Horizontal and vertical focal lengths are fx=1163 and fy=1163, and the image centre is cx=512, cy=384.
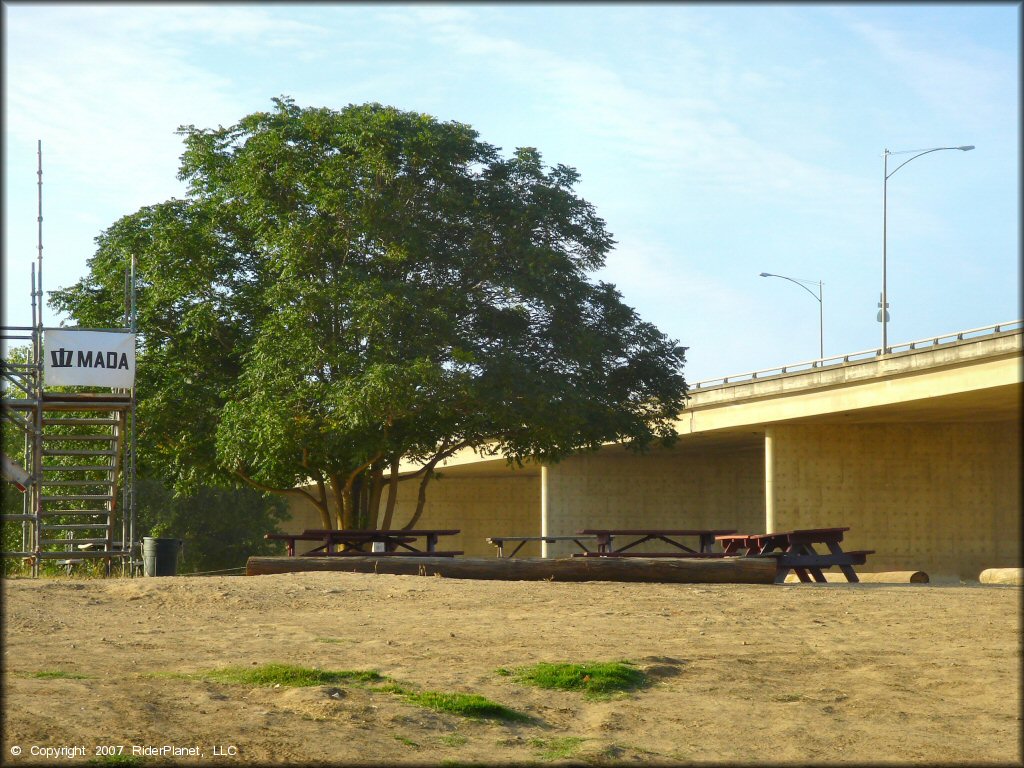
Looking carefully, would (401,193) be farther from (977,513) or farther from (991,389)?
(977,513)

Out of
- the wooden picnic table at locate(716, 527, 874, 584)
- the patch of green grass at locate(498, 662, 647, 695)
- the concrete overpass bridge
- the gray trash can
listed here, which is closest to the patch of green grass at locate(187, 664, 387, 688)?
the patch of green grass at locate(498, 662, 647, 695)

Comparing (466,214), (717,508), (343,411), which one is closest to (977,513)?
(717,508)

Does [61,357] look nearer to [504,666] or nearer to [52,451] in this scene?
[52,451]

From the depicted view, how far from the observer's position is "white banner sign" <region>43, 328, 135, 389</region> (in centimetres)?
2117

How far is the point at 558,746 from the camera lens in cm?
887

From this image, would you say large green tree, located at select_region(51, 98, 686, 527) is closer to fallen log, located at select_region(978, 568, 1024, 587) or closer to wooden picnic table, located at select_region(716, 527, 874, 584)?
wooden picnic table, located at select_region(716, 527, 874, 584)

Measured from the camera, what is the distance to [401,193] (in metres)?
25.6

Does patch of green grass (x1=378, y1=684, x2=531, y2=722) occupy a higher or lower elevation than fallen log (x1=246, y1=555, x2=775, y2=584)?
lower

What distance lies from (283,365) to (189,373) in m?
3.53

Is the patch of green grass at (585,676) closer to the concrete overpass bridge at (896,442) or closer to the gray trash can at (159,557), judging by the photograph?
the gray trash can at (159,557)

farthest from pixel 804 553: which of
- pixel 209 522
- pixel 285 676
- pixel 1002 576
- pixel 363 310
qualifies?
pixel 209 522

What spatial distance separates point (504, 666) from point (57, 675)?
4.01 meters

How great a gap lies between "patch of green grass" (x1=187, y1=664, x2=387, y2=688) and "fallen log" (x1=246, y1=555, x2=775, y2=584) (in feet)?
25.5

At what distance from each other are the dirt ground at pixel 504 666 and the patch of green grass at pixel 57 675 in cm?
8
